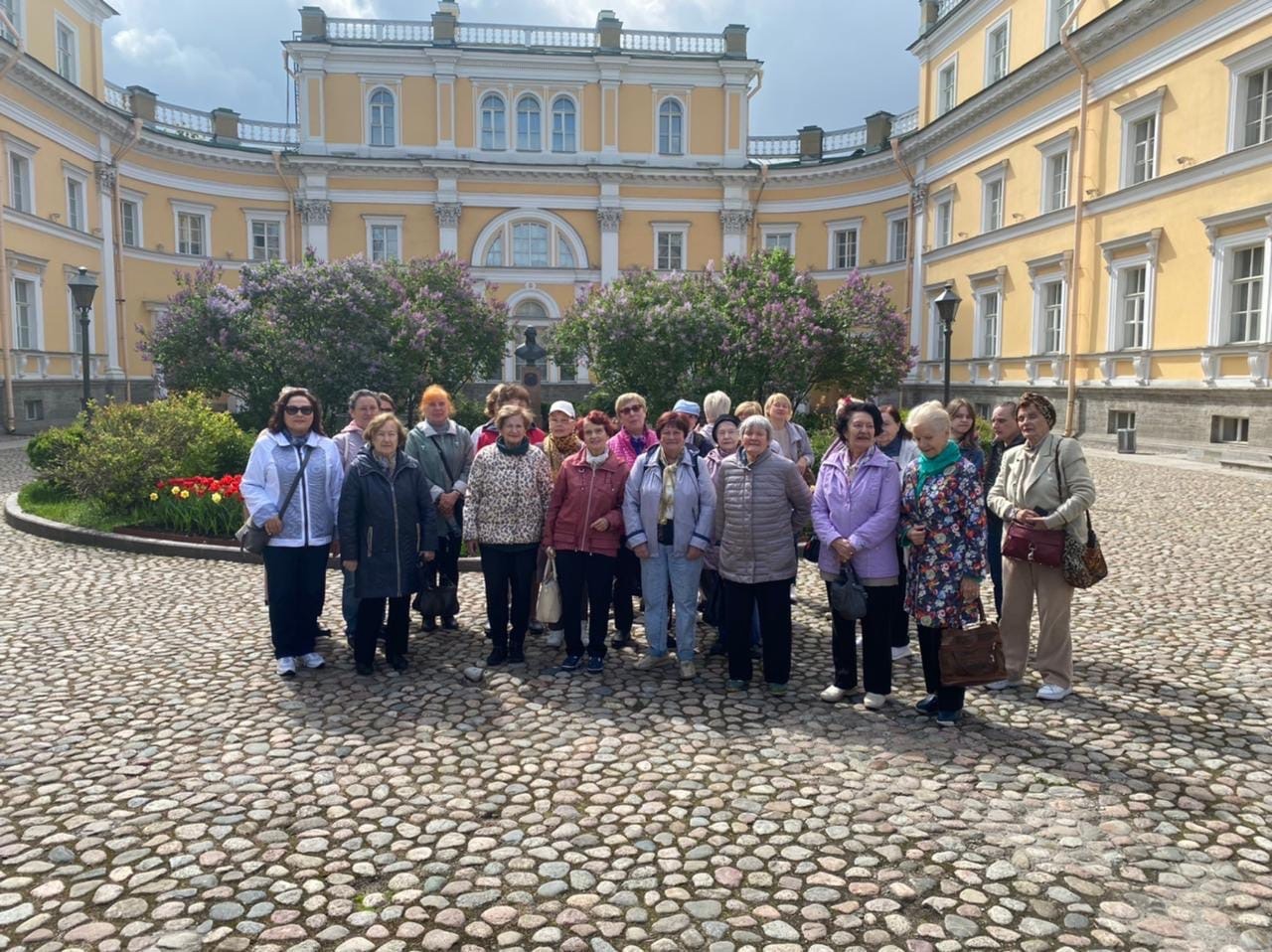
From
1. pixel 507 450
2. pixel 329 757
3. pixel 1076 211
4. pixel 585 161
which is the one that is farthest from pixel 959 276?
pixel 329 757

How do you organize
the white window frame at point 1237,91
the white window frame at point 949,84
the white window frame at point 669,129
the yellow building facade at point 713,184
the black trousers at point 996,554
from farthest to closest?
the white window frame at point 669,129
the white window frame at point 949,84
the yellow building facade at point 713,184
the white window frame at point 1237,91
the black trousers at point 996,554

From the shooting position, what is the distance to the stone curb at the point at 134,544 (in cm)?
996

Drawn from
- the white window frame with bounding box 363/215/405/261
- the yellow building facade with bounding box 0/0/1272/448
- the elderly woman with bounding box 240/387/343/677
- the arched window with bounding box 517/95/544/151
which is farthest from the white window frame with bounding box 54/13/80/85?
the elderly woman with bounding box 240/387/343/677

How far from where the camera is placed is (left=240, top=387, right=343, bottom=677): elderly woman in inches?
246

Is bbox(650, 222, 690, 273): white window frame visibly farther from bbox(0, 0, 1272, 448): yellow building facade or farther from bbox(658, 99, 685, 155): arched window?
bbox(658, 99, 685, 155): arched window

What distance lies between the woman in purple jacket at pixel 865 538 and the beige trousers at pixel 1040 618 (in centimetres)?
82

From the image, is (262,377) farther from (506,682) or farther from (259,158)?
(259,158)

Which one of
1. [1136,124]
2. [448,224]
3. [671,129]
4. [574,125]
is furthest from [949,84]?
[448,224]

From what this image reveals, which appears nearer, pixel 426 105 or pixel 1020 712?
pixel 1020 712

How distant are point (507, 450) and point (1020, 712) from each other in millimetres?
3723

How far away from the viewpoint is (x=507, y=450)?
21.6 ft

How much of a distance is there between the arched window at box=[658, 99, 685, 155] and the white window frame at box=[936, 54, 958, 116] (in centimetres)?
1037

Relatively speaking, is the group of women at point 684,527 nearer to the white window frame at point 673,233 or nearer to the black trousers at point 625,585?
the black trousers at point 625,585

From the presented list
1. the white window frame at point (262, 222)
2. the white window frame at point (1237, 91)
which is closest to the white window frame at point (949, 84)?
the white window frame at point (1237, 91)
